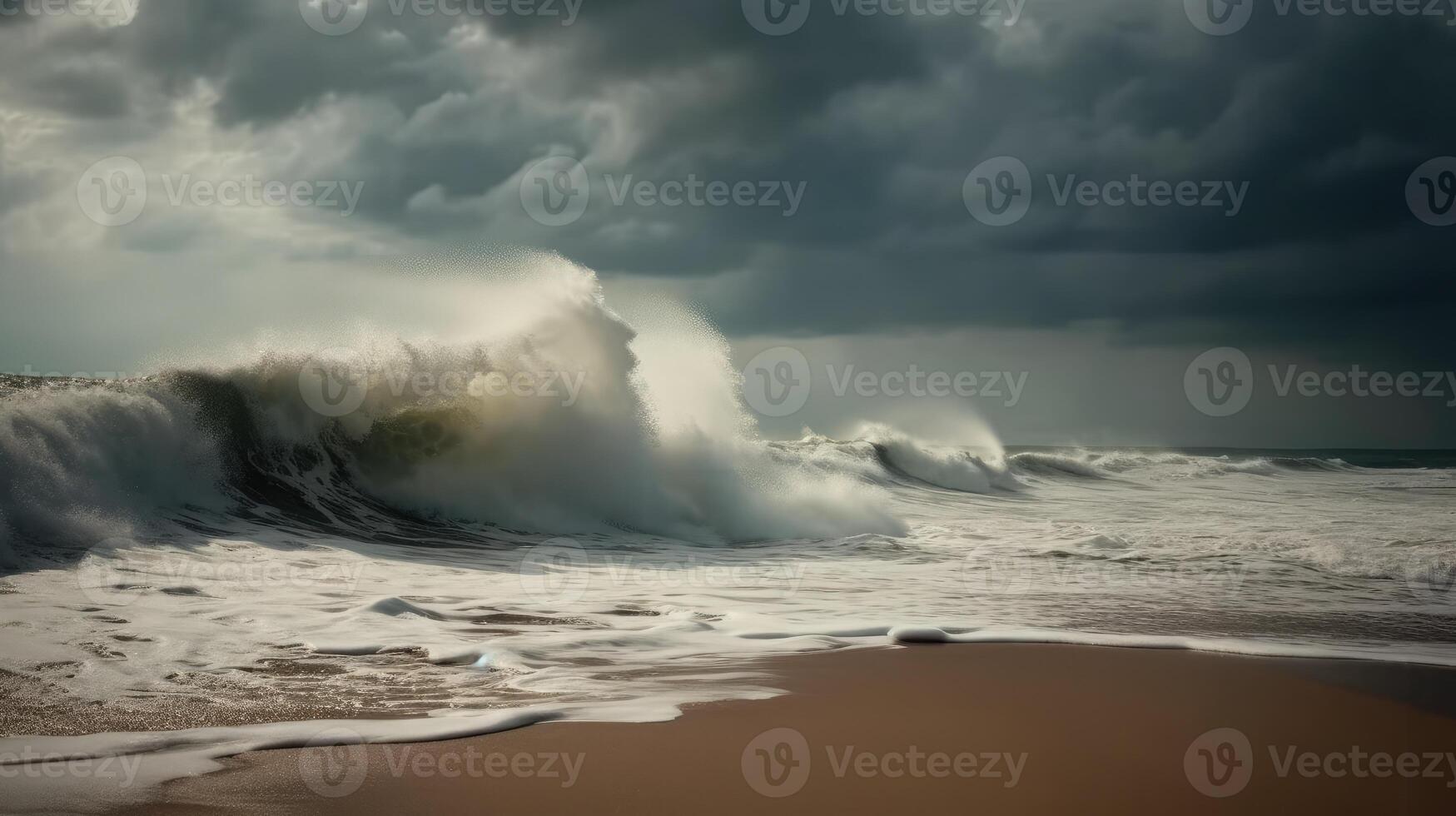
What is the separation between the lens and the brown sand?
2883 mm

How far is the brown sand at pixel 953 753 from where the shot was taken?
113 inches

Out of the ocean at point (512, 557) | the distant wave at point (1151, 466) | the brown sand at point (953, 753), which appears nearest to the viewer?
the brown sand at point (953, 753)

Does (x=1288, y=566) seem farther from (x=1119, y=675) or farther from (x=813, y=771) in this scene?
(x=813, y=771)

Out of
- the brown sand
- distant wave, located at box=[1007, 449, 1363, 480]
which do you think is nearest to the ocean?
the brown sand

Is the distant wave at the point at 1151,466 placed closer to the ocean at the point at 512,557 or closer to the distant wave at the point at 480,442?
the ocean at the point at 512,557

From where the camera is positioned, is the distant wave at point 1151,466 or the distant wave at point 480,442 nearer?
the distant wave at point 480,442

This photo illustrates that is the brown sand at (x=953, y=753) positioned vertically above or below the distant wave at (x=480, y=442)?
below

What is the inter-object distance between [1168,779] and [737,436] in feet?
41.3

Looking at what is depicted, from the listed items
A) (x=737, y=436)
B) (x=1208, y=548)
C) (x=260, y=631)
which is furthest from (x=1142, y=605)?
(x=737, y=436)

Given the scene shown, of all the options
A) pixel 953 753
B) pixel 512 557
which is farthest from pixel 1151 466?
pixel 953 753

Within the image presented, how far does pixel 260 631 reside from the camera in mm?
5289

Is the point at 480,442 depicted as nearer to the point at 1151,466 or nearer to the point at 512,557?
the point at 512,557

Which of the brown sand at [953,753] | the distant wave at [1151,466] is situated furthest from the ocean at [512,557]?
the distant wave at [1151,466]

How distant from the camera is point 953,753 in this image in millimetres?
3441
